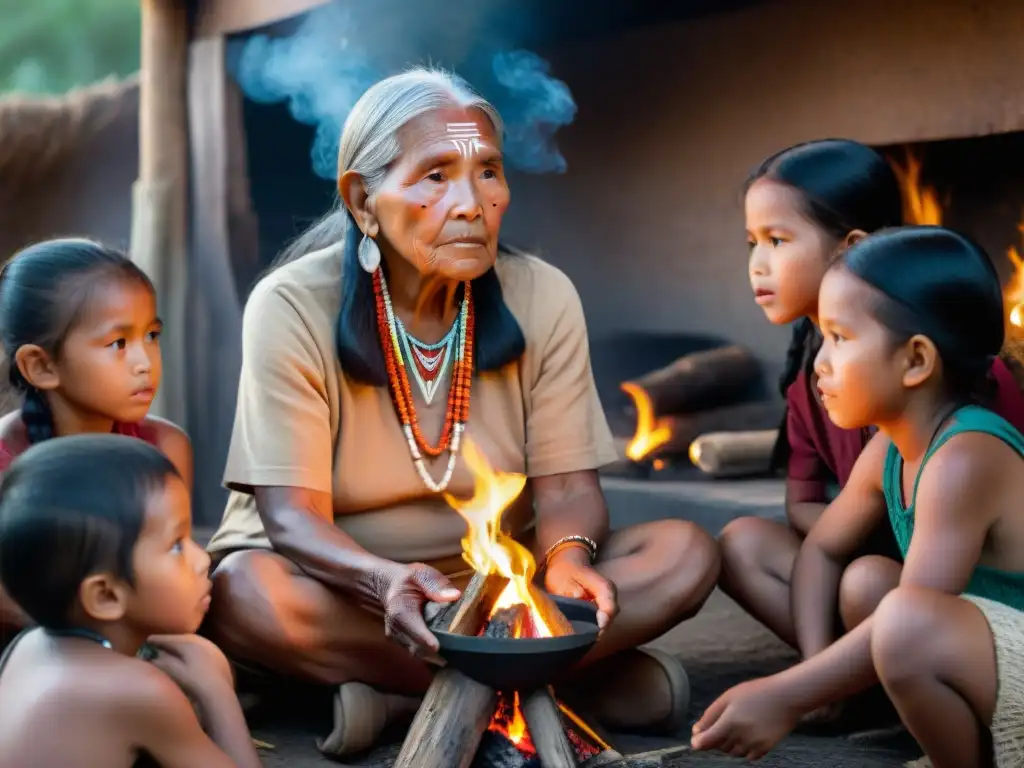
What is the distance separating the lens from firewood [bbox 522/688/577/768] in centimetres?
244

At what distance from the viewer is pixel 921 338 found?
258 cm

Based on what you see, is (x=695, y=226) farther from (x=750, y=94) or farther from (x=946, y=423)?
(x=946, y=423)

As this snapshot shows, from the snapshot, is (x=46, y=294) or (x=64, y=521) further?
(x=46, y=294)

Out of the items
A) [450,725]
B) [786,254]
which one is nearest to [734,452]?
[786,254]

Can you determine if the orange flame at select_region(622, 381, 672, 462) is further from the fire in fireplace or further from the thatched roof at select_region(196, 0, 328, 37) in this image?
the thatched roof at select_region(196, 0, 328, 37)

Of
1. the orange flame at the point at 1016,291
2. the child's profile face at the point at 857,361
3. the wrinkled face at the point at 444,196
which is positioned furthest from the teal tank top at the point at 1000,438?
the orange flame at the point at 1016,291

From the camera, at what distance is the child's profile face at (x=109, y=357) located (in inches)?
116

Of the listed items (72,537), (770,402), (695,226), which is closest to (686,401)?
(770,402)

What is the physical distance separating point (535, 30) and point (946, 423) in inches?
142

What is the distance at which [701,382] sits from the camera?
214 inches

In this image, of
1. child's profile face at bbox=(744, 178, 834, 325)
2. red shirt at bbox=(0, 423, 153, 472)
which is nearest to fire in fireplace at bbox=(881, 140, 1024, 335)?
child's profile face at bbox=(744, 178, 834, 325)

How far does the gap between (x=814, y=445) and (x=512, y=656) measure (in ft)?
4.46

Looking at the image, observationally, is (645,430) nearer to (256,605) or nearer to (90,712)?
(256,605)

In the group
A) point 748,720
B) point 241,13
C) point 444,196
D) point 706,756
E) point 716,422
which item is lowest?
point 706,756
